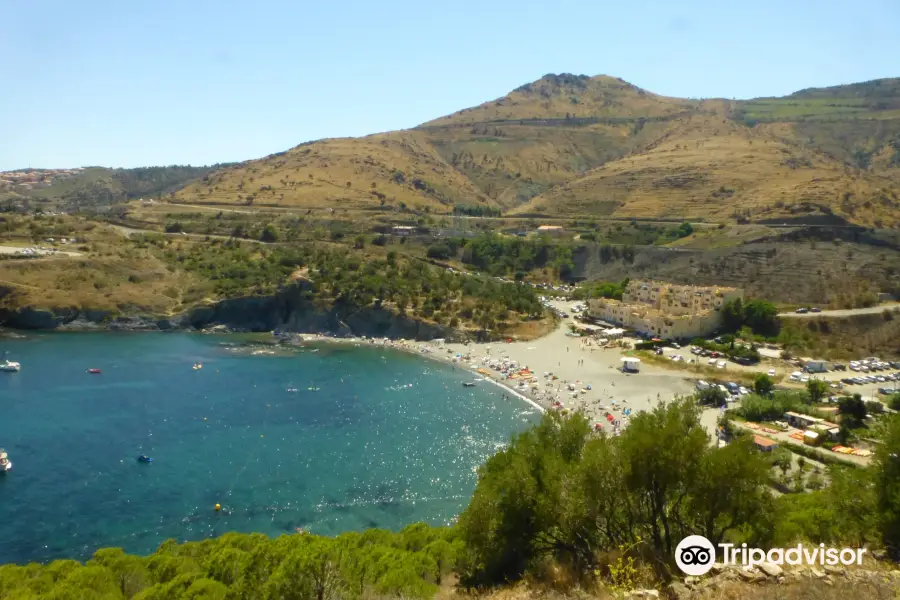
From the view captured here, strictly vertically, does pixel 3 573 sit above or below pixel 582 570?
below

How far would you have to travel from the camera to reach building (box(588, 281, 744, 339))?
192ft

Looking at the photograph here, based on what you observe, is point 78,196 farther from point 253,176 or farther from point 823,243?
point 823,243

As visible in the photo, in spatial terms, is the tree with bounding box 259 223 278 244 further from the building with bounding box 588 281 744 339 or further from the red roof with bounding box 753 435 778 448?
the red roof with bounding box 753 435 778 448

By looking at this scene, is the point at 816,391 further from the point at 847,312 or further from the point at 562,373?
the point at 847,312

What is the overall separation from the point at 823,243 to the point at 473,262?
45.0 m

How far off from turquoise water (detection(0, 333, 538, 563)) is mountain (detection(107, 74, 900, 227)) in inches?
2613

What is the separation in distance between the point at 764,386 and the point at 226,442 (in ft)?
119

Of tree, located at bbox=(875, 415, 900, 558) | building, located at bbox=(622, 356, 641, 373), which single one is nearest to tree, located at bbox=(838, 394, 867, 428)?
building, located at bbox=(622, 356, 641, 373)

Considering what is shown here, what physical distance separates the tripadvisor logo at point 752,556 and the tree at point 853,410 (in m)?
29.1

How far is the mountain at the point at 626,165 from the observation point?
99750 millimetres

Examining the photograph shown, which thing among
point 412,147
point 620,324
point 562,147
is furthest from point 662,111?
point 620,324

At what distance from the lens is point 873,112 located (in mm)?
160250

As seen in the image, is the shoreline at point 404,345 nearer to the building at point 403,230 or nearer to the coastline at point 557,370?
the coastline at point 557,370

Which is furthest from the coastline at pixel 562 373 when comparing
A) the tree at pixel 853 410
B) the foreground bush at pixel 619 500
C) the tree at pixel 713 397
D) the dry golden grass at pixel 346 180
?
the dry golden grass at pixel 346 180
